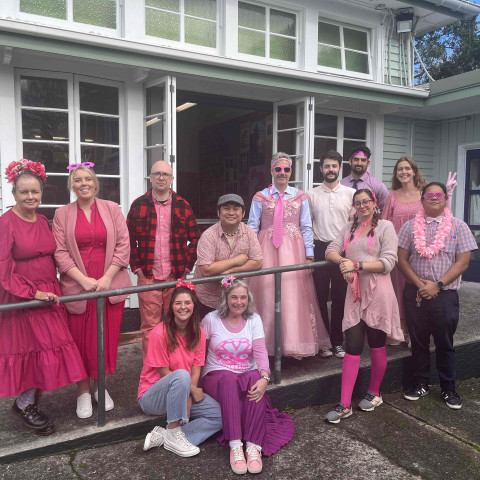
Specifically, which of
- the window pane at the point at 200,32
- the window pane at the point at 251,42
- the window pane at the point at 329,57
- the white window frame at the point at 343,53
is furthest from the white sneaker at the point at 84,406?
the window pane at the point at 329,57

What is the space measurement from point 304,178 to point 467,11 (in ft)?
12.7

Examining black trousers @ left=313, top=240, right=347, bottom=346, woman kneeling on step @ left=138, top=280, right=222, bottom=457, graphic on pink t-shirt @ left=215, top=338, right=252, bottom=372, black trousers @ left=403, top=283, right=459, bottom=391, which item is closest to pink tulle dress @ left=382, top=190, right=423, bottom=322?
black trousers @ left=403, top=283, right=459, bottom=391

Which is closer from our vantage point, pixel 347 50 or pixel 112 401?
pixel 112 401

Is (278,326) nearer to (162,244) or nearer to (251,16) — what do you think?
(162,244)

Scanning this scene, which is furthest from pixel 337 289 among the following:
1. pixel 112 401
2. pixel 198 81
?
pixel 198 81

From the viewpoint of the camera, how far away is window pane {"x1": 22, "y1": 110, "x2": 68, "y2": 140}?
183 inches

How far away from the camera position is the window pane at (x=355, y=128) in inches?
268

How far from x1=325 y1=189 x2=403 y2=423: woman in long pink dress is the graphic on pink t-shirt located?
0.74 metres

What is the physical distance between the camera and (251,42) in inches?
231

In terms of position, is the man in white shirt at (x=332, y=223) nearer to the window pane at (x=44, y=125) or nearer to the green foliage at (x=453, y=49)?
the window pane at (x=44, y=125)

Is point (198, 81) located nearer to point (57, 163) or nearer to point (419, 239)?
point (57, 163)

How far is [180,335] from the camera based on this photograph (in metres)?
2.90

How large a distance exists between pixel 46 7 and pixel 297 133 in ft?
10.6

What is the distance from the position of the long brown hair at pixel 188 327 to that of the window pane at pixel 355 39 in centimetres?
537
